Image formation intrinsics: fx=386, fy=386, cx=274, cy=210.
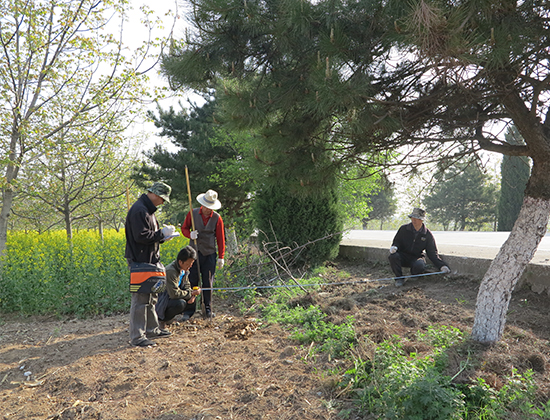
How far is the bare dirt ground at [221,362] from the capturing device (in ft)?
8.99

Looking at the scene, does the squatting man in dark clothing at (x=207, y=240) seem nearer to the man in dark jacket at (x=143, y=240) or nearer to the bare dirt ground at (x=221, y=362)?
the bare dirt ground at (x=221, y=362)

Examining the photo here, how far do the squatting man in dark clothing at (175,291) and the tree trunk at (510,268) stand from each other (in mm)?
2999

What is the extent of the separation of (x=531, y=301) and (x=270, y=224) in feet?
14.1

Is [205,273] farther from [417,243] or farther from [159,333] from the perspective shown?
[417,243]

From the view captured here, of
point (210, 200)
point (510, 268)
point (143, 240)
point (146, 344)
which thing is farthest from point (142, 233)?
point (510, 268)

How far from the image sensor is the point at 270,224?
7340mm

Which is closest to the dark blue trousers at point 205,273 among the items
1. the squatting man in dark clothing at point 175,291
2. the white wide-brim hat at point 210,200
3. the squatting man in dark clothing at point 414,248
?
the squatting man in dark clothing at point 175,291

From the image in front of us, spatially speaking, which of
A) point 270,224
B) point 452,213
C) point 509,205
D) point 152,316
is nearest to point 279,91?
point 152,316

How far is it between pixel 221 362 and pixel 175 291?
4.33 feet

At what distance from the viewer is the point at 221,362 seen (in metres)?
3.52

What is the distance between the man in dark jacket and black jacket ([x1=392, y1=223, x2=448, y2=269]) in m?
3.53

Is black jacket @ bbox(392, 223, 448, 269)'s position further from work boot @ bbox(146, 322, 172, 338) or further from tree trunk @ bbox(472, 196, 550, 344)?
work boot @ bbox(146, 322, 172, 338)

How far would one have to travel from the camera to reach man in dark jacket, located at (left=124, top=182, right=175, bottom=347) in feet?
12.6

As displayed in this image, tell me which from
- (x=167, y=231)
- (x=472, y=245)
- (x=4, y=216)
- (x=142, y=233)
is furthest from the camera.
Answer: (x=472, y=245)
